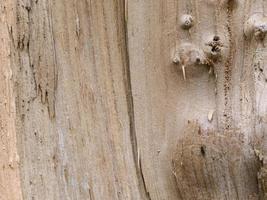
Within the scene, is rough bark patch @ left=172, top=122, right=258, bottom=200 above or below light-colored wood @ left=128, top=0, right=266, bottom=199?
below

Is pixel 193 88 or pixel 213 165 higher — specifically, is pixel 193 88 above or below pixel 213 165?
above

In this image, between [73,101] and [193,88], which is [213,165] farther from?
[73,101]

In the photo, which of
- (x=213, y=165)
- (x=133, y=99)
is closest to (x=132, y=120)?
(x=133, y=99)

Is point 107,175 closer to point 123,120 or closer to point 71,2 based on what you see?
point 123,120

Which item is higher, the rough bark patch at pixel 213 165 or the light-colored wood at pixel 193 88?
the light-colored wood at pixel 193 88

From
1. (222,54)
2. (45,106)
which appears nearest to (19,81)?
(45,106)

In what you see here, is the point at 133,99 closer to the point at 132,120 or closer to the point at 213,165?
the point at 132,120

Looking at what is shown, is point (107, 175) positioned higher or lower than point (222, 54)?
lower

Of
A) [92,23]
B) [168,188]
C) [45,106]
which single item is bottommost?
[168,188]
